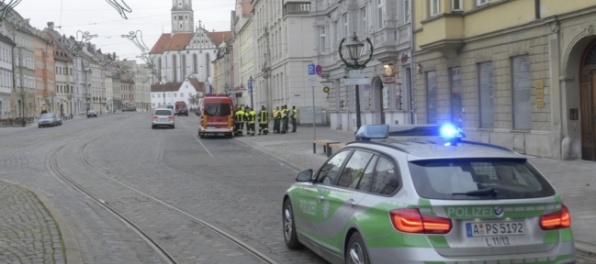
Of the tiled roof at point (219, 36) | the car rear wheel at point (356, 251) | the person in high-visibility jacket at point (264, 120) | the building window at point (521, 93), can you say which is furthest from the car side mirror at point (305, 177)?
the tiled roof at point (219, 36)

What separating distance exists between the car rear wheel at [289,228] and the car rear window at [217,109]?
31.5m

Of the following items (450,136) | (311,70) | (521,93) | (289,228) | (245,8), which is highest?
(245,8)

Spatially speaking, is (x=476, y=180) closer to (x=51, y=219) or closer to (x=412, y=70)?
(x=51, y=219)

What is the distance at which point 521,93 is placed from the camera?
69.6 ft

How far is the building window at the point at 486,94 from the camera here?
75.6ft

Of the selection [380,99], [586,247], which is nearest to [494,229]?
[586,247]

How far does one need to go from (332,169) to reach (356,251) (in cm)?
147

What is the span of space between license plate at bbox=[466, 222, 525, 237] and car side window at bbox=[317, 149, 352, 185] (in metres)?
2.04

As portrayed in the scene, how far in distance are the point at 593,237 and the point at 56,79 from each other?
11729cm

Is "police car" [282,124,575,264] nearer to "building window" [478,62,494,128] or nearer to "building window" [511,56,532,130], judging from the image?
"building window" [511,56,532,130]

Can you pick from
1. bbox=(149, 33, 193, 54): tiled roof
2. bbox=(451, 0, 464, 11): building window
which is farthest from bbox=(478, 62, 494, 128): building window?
bbox=(149, 33, 193, 54): tiled roof

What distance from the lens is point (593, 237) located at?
9039mm

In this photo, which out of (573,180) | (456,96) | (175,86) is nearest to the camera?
(573,180)

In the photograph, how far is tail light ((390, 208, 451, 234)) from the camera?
18.4 feet
